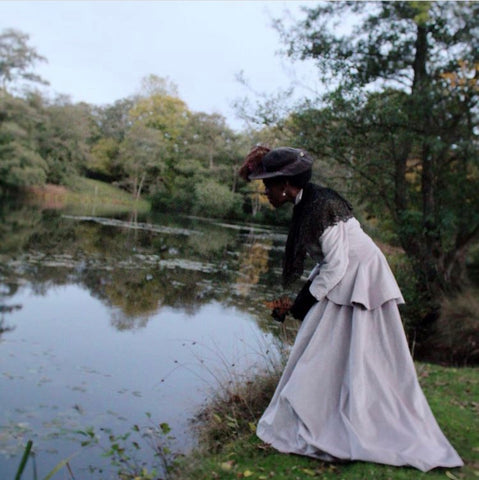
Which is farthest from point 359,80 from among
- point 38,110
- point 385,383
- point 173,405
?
point 38,110

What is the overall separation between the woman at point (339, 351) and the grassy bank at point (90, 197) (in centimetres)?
3582

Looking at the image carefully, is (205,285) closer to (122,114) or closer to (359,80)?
(359,80)

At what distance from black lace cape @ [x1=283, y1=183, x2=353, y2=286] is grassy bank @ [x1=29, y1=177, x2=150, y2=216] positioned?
3574 centimetres

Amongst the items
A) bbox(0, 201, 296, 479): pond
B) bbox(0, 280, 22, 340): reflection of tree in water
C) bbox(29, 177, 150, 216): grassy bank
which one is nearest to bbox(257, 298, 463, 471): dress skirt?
bbox(0, 201, 296, 479): pond

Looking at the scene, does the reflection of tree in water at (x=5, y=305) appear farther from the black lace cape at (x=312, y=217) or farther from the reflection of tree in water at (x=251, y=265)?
the black lace cape at (x=312, y=217)

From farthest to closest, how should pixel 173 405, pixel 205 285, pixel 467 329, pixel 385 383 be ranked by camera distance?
1. pixel 205 285
2. pixel 467 329
3. pixel 173 405
4. pixel 385 383

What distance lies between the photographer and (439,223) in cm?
1032

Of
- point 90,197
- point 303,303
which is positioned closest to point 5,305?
point 303,303

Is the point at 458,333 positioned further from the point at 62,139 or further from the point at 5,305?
the point at 62,139

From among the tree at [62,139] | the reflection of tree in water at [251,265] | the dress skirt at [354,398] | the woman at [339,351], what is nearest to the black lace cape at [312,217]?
the woman at [339,351]

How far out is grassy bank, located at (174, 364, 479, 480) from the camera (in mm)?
2971

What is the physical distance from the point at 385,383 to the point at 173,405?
3.06 m

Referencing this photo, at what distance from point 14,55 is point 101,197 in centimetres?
1398

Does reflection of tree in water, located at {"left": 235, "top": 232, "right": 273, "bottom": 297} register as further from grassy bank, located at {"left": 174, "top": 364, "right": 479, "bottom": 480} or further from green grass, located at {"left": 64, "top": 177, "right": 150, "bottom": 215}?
green grass, located at {"left": 64, "top": 177, "right": 150, "bottom": 215}
